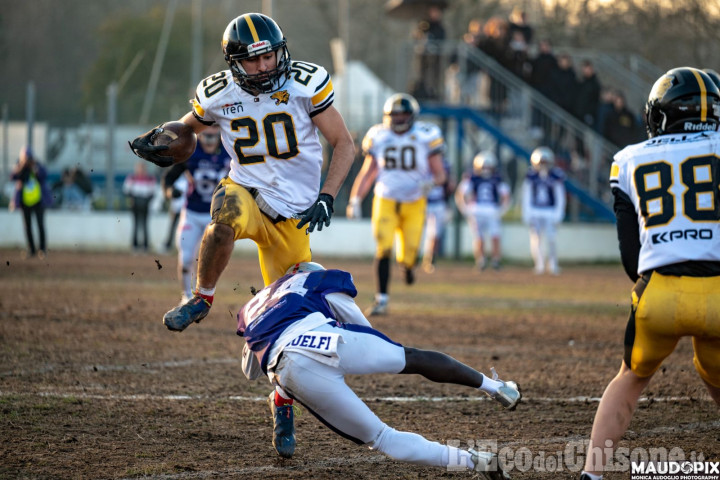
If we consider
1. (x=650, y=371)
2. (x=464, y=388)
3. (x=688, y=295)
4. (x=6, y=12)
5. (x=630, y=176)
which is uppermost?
(x=6, y=12)

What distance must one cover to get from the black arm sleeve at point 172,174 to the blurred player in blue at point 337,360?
20.9 feet

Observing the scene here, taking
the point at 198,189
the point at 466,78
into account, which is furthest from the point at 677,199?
the point at 466,78

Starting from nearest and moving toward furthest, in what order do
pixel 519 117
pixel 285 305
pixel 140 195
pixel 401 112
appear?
1. pixel 285 305
2. pixel 401 112
3. pixel 519 117
4. pixel 140 195

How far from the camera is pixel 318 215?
5246 mm

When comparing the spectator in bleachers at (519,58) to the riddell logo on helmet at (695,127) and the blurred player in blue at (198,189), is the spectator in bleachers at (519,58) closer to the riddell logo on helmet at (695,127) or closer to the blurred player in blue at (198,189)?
the blurred player in blue at (198,189)

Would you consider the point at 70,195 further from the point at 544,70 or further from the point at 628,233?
the point at 628,233

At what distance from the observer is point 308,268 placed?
191 inches

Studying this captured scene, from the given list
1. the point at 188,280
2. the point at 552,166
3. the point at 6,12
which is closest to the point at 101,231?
the point at 6,12

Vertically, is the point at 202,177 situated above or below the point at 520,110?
below

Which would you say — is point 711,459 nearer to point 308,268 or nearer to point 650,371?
point 650,371

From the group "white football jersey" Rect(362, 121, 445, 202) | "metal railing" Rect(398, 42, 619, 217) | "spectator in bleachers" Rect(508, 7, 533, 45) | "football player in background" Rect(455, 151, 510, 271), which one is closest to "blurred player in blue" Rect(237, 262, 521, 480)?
"white football jersey" Rect(362, 121, 445, 202)

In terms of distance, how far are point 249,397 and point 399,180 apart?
5631 millimetres

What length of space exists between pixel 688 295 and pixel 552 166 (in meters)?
15.3

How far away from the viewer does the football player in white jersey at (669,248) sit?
394 cm
